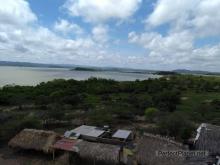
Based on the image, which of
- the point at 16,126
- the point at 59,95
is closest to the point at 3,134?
the point at 16,126

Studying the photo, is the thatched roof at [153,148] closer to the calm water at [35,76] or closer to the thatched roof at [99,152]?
the thatched roof at [99,152]

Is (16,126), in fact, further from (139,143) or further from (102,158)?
(139,143)

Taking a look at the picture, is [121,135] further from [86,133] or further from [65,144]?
[65,144]

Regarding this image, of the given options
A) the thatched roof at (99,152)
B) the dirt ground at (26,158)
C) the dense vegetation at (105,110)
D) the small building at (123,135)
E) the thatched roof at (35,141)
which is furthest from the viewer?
the dense vegetation at (105,110)

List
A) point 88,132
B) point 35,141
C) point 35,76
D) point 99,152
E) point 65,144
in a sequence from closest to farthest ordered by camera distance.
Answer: point 99,152 → point 65,144 → point 35,141 → point 88,132 → point 35,76

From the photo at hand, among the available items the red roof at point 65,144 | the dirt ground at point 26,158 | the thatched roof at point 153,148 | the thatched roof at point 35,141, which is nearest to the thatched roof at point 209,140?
the thatched roof at point 153,148

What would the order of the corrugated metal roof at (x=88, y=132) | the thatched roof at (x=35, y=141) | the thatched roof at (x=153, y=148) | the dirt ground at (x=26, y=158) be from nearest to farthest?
the thatched roof at (x=153, y=148), the dirt ground at (x=26, y=158), the thatched roof at (x=35, y=141), the corrugated metal roof at (x=88, y=132)

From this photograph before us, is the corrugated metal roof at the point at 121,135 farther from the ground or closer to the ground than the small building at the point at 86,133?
closer to the ground

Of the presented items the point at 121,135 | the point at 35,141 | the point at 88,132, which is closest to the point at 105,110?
the point at 88,132
